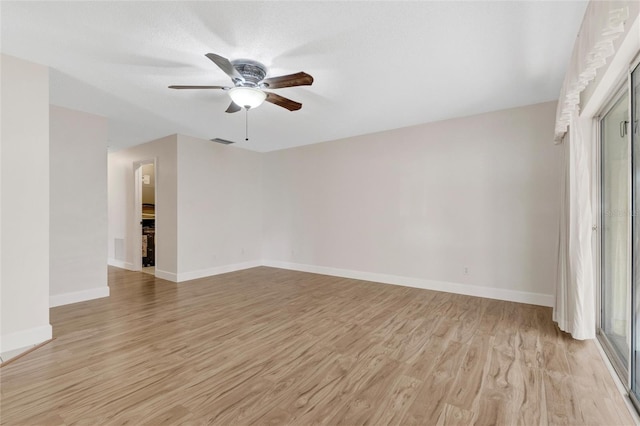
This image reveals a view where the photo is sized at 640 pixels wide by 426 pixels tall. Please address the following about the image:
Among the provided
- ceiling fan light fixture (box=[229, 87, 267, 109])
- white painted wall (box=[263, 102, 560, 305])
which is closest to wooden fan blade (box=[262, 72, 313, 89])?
ceiling fan light fixture (box=[229, 87, 267, 109])

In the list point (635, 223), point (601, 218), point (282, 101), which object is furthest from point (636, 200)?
point (282, 101)

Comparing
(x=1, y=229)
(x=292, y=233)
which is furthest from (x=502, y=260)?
(x=1, y=229)

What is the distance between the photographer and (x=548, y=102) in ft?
12.0

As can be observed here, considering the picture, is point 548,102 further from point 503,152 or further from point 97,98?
point 97,98

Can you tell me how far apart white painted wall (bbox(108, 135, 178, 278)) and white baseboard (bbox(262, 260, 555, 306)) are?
100 inches

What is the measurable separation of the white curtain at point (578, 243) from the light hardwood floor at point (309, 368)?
8.7 inches

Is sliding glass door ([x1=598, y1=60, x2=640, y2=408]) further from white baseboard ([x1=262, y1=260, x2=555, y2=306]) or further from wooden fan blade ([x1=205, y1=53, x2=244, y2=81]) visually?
wooden fan blade ([x1=205, y1=53, x2=244, y2=81])

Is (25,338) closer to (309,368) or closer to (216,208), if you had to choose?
(309,368)

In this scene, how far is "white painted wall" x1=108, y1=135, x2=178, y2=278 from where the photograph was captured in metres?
5.15

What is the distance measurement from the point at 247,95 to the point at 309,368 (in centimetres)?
243

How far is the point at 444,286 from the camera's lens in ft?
14.3

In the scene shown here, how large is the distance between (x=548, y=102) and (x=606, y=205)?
1673 mm

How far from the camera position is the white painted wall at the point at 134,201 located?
515cm

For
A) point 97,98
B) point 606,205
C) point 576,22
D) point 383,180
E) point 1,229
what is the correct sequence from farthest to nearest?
1. point 383,180
2. point 97,98
3. point 606,205
4. point 1,229
5. point 576,22
